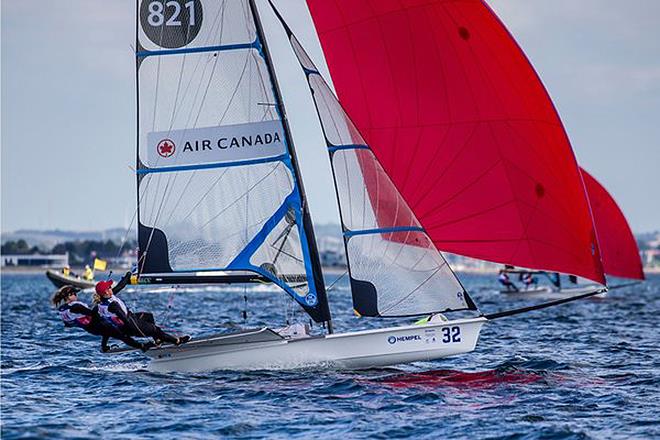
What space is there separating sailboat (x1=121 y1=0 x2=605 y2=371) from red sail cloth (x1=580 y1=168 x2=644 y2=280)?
26230mm

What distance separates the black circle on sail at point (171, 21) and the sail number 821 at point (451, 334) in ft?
21.0

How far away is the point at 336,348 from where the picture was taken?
17812 millimetres

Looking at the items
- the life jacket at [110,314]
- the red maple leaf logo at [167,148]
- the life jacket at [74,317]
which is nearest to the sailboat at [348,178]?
the red maple leaf logo at [167,148]

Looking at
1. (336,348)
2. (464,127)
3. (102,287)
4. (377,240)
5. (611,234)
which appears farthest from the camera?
(611,234)

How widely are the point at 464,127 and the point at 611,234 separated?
93.0 feet

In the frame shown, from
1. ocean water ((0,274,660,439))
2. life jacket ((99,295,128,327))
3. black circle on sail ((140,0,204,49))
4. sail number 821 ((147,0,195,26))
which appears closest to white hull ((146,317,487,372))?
ocean water ((0,274,660,439))

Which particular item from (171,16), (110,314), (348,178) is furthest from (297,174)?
(110,314)

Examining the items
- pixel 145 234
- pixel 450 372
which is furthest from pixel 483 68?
pixel 145 234

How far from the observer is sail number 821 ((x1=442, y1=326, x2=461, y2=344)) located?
58.6 feet

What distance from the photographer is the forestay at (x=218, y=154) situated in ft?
61.6

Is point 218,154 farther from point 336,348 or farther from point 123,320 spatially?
point 336,348

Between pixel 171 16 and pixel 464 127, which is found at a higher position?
pixel 171 16

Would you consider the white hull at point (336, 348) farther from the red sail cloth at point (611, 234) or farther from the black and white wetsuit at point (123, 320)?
the red sail cloth at point (611, 234)

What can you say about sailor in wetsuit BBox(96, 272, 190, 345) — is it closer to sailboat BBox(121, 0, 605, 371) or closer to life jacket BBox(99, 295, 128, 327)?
life jacket BBox(99, 295, 128, 327)
